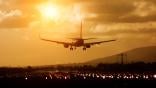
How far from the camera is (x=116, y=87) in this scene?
16712 cm

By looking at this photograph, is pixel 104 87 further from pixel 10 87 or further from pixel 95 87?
pixel 10 87

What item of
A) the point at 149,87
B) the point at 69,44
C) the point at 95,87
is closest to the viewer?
the point at 149,87

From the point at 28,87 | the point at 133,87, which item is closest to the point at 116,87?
the point at 133,87

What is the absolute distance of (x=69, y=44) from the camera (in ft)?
650

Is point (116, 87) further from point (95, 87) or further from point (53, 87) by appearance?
point (53, 87)

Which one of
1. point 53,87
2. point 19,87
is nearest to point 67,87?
point 53,87

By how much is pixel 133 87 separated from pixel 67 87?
21.3 meters

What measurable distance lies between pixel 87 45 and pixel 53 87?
2849 centimetres

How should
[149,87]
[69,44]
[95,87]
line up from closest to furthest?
[149,87] < [95,87] < [69,44]

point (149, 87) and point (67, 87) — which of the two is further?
point (67, 87)

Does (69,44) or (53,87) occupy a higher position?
(69,44)

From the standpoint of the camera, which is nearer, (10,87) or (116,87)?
(116,87)

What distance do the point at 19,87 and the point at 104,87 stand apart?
27.8 meters

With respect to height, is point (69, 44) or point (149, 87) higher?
point (69, 44)
